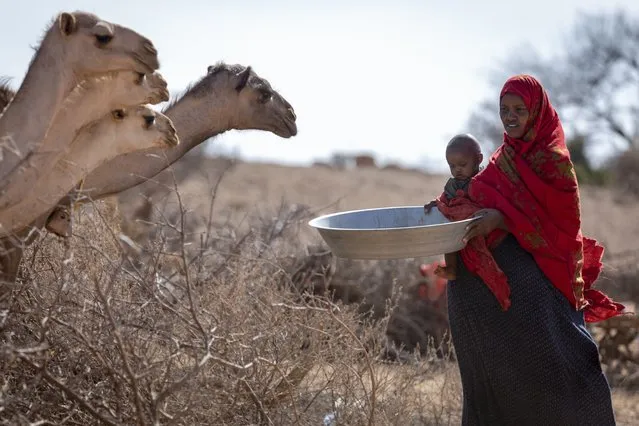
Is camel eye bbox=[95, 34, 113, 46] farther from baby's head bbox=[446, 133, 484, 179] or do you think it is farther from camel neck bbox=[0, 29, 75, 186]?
baby's head bbox=[446, 133, 484, 179]

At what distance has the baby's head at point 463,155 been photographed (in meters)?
5.05

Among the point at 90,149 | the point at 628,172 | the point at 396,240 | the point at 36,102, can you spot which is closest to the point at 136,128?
the point at 90,149

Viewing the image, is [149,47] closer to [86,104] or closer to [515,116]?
[86,104]

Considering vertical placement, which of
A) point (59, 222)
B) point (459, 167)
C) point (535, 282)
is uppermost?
point (459, 167)

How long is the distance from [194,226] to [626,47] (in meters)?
24.4

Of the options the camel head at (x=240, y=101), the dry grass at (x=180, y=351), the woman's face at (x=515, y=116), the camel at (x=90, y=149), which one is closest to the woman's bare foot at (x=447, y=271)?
the dry grass at (x=180, y=351)

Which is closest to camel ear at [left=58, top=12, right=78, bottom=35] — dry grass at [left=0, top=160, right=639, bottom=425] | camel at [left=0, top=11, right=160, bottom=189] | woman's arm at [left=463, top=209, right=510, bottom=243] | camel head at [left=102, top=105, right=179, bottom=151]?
camel at [left=0, top=11, right=160, bottom=189]

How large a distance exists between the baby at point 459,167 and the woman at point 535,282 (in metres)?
0.08

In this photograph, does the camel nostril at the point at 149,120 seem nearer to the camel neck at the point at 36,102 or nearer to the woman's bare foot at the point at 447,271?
the camel neck at the point at 36,102

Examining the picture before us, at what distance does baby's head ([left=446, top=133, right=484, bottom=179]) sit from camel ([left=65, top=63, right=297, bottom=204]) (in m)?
1.98

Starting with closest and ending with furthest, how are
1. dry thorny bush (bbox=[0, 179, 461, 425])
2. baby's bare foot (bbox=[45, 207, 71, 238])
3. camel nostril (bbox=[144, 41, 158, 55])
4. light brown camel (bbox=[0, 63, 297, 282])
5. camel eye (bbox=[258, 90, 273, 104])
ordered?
dry thorny bush (bbox=[0, 179, 461, 425]), camel nostril (bbox=[144, 41, 158, 55]), baby's bare foot (bbox=[45, 207, 71, 238]), light brown camel (bbox=[0, 63, 297, 282]), camel eye (bbox=[258, 90, 273, 104])

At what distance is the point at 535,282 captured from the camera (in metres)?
4.92

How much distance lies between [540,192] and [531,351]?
2.52ft

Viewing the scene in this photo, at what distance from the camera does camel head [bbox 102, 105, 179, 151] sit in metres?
4.93
